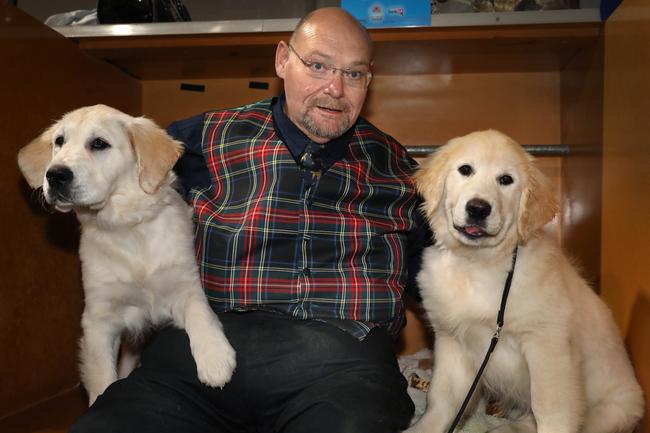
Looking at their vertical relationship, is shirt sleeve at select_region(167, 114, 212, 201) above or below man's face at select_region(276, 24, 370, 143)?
below

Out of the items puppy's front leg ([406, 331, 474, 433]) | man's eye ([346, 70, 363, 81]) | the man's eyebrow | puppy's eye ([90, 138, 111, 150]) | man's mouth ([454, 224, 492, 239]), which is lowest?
puppy's front leg ([406, 331, 474, 433])

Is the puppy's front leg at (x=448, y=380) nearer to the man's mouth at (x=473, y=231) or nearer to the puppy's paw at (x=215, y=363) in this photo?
the man's mouth at (x=473, y=231)

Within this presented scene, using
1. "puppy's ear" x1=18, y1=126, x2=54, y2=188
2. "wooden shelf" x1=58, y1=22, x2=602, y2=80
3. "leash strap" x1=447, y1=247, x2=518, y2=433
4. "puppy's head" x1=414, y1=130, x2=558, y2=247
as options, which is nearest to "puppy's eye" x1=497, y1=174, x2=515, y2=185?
"puppy's head" x1=414, y1=130, x2=558, y2=247

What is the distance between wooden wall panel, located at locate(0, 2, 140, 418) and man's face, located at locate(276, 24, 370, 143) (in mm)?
1092

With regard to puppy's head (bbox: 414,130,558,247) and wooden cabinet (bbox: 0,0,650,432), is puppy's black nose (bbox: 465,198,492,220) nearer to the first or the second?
puppy's head (bbox: 414,130,558,247)

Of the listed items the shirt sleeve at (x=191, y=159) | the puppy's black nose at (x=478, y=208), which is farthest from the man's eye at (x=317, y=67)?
the puppy's black nose at (x=478, y=208)

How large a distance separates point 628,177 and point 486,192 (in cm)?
62

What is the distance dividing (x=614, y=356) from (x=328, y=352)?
1.04 metres

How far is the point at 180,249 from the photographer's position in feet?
6.94

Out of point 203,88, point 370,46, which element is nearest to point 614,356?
point 370,46

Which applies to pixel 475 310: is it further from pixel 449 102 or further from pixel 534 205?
pixel 449 102

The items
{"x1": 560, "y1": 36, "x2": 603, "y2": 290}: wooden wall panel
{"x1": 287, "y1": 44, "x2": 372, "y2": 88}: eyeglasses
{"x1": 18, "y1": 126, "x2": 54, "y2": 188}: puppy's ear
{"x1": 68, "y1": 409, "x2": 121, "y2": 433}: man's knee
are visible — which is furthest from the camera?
{"x1": 560, "y1": 36, "x2": 603, "y2": 290}: wooden wall panel

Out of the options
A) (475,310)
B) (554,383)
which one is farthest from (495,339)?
(554,383)

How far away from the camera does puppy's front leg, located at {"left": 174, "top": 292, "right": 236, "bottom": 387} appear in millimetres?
1737
